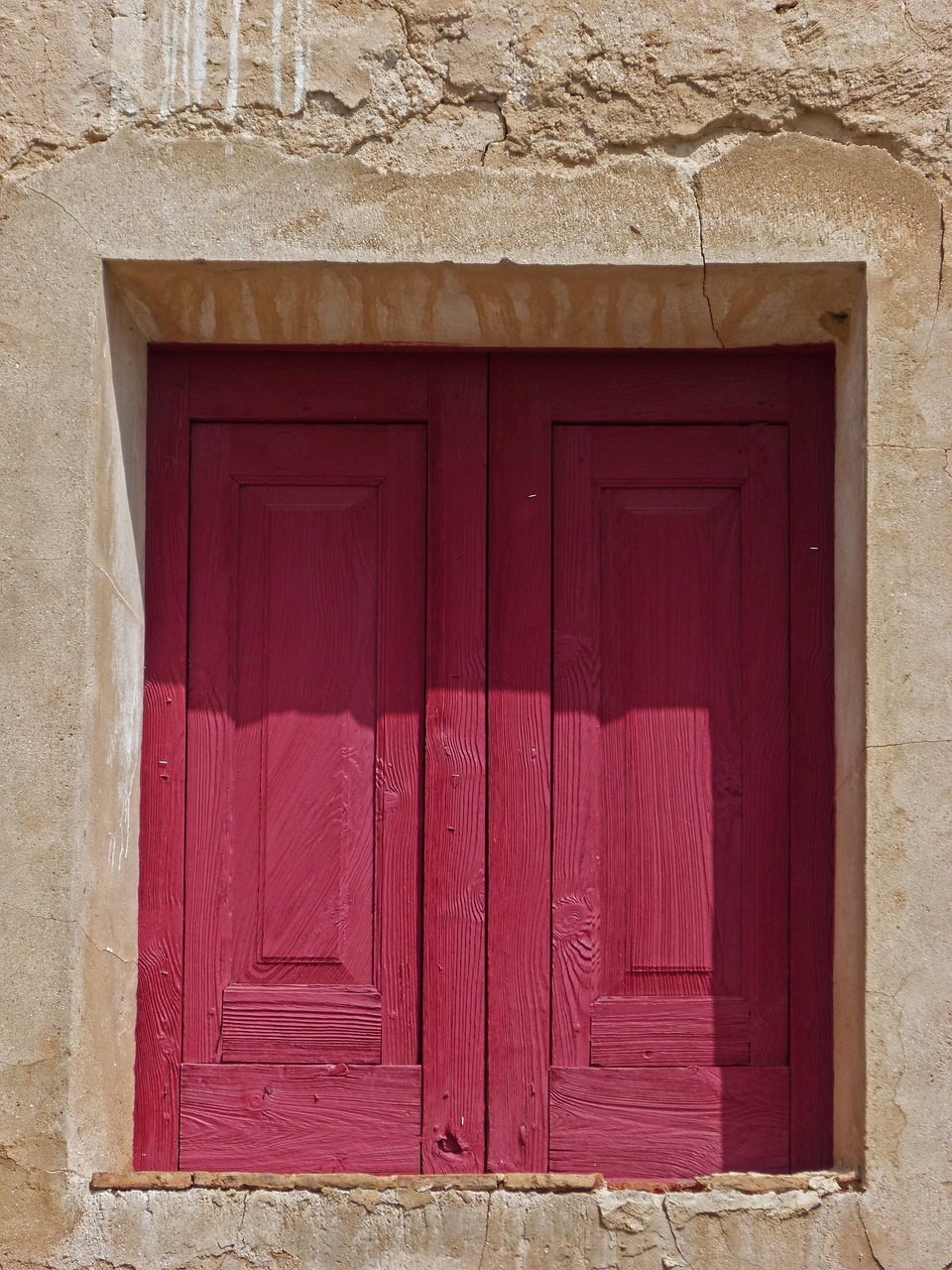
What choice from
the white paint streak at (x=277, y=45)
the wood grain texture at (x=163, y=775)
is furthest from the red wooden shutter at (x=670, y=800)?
the white paint streak at (x=277, y=45)

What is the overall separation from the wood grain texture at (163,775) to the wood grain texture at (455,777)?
22.3 inches

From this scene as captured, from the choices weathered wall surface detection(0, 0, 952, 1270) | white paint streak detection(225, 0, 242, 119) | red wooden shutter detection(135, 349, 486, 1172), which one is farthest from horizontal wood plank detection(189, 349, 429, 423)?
white paint streak detection(225, 0, 242, 119)

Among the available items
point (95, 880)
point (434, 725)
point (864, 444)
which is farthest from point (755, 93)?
point (95, 880)

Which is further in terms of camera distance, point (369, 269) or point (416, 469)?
point (416, 469)

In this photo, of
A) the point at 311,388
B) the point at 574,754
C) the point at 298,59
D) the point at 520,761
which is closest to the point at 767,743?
the point at 574,754

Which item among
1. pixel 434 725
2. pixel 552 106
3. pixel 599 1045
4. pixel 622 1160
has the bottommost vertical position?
pixel 622 1160

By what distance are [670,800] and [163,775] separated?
115 centimetres

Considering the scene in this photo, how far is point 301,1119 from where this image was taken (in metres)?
2.73

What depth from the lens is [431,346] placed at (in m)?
2.83

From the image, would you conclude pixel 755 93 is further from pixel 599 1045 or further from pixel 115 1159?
pixel 115 1159

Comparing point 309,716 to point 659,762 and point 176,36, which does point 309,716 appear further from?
point 176,36

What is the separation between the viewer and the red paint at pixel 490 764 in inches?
108

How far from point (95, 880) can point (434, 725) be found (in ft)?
2.62

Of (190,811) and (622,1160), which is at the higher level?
(190,811)
